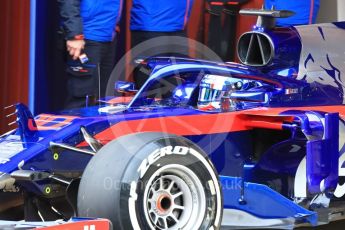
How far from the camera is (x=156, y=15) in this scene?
6.91 m

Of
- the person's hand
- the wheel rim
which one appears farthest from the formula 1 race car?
the person's hand

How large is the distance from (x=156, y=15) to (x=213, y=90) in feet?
6.58

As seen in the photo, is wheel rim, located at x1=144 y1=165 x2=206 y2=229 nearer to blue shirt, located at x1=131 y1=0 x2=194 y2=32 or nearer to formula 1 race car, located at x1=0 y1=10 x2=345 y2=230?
formula 1 race car, located at x1=0 y1=10 x2=345 y2=230

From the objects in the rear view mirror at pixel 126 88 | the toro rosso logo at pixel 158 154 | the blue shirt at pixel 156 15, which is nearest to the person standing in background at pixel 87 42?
the blue shirt at pixel 156 15

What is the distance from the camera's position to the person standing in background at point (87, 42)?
626cm

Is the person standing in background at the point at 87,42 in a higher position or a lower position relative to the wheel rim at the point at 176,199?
higher

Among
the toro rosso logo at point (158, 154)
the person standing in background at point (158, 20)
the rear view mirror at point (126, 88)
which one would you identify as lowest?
the toro rosso logo at point (158, 154)

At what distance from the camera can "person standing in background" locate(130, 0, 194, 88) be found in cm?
691

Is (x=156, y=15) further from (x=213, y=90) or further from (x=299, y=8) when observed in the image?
(x=213, y=90)

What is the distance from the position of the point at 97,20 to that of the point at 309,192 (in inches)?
110

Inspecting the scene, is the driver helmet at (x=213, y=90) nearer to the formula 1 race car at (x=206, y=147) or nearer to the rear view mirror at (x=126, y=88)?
the formula 1 race car at (x=206, y=147)

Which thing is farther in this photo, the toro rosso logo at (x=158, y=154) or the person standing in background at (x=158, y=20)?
the person standing in background at (x=158, y=20)

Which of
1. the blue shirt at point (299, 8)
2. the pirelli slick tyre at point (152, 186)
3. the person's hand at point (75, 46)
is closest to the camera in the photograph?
the pirelli slick tyre at point (152, 186)

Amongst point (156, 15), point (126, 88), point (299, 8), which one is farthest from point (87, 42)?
point (299, 8)
